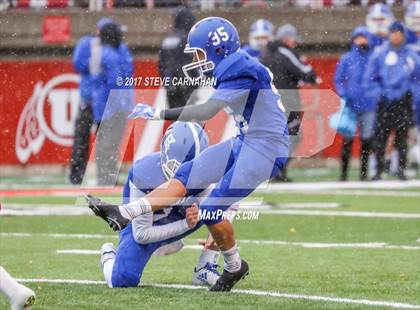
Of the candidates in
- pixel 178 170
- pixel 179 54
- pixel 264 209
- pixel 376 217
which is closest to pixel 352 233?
pixel 376 217

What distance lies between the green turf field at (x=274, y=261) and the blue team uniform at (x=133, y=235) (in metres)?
0.12

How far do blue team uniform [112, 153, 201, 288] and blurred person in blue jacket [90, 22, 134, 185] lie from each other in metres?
6.06

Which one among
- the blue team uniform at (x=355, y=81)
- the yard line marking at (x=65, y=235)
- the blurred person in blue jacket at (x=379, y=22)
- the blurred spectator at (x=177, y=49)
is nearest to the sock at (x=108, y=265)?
the yard line marking at (x=65, y=235)

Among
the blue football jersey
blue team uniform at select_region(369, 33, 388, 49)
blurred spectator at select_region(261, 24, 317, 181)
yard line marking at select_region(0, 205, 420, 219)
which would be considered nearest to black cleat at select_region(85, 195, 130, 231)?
the blue football jersey

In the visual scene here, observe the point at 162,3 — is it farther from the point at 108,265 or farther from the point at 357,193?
the point at 108,265

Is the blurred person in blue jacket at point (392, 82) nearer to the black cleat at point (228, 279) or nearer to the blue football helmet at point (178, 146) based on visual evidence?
the blue football helmet at point (178, 146)

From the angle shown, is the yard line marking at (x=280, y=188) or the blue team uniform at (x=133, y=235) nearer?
the blue team uniform at (x=133, y=235)

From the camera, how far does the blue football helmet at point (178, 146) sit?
23.6 feet

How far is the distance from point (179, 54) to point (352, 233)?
4648 mm

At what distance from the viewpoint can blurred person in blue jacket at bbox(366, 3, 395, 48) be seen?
15.1 metres

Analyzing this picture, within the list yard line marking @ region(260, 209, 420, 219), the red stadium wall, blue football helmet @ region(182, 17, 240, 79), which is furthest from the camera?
the red stadium wall

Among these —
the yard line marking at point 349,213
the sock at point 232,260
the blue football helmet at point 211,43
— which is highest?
the blue football helmet at point 211,43

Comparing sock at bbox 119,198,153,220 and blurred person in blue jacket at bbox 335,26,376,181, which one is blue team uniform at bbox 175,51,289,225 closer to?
sock at bbox 119,198,153,220

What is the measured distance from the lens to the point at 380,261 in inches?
329
